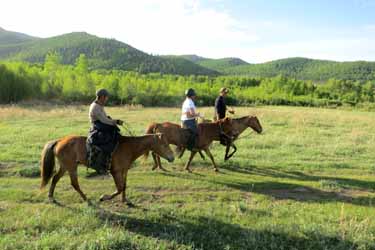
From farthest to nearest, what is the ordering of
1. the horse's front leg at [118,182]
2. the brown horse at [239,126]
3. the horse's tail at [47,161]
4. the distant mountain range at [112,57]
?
the distant mountain range at [112,57]
the brown horse at [239,126]
the horse's tail at [47,161]
the horse's front leg at [118,182]

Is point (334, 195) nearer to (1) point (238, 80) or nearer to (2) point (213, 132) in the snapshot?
(2) point (213, 132)

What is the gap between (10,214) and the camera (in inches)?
298

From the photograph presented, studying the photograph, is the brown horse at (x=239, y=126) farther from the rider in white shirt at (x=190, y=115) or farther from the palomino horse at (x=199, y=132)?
the rider in white shirt at (x=190, y=115)

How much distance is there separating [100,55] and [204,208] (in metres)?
158

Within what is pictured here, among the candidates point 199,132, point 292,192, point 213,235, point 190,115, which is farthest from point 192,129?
point 213,235

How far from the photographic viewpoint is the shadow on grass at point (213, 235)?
6.73 m

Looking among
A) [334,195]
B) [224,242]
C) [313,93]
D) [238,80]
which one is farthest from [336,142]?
[238,80]

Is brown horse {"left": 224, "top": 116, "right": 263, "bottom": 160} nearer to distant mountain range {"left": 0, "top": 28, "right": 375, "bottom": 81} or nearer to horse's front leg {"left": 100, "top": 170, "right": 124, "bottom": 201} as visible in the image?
horse's front leg {"left": 100, "top": 170, "right": 124, "bottom": 201}

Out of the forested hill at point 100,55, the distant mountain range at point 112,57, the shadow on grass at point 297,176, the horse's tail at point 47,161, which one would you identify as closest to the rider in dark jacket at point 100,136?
→ the horse's tail at point 47,161

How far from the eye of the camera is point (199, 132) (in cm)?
1173

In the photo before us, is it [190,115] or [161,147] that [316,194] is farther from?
[161,147]

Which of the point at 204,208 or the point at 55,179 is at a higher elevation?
the point at 55,179

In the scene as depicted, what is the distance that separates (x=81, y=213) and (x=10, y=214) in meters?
1.44

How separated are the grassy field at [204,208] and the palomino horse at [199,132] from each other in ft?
2.13
